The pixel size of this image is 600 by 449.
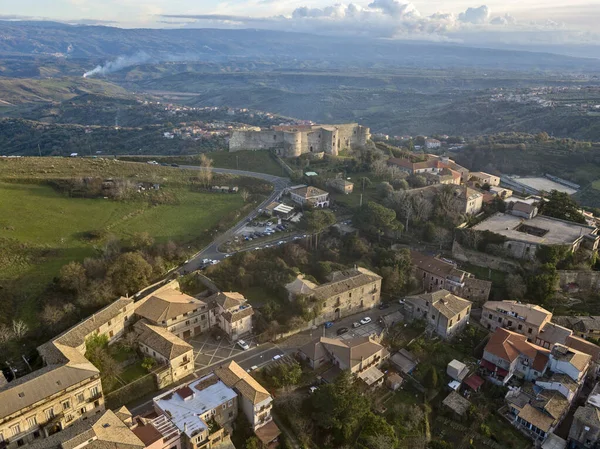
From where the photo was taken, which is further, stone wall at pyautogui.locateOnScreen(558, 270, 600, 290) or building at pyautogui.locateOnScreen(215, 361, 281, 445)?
stone wall at pyautogui.locateOnScreen(558, 270, 600, 290)

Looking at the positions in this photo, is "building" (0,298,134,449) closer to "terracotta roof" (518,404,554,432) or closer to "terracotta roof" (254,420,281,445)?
"terracotta roof" (254,420,281,445)

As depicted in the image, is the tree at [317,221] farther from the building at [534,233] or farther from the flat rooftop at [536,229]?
the flat rooftop at [536,229]

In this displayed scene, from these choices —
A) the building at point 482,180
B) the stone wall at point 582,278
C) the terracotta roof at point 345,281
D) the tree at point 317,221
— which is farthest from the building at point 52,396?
the building at point 482,180

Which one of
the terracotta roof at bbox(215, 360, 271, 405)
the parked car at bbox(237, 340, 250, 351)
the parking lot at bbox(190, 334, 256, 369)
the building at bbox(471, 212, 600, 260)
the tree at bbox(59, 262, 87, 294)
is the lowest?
the parking lot at bbox(190, 334, 256, 369)

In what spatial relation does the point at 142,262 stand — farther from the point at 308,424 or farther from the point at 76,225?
the point at 308,424

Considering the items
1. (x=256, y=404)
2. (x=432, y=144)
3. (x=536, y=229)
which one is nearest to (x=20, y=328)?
(x=256, y=404)

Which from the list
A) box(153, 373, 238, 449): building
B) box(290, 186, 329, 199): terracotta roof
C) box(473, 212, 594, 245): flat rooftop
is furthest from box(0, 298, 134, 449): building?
box(473, 212, 594, 245): flat rooftop
